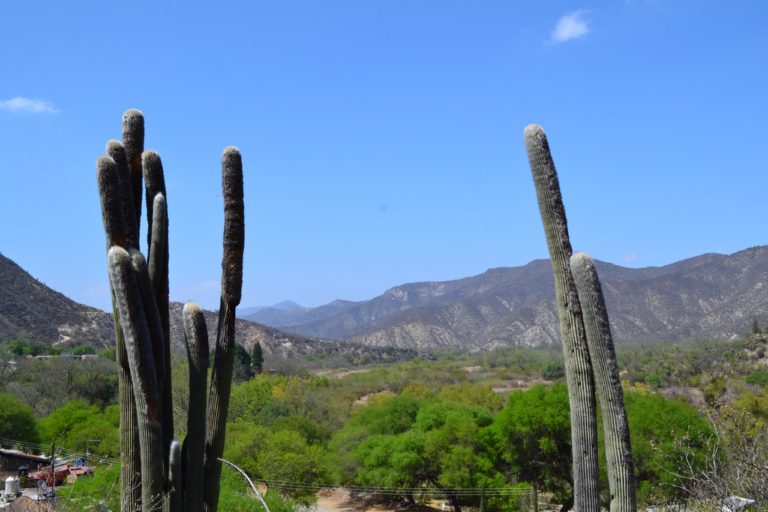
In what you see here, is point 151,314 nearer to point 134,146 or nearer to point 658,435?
point 134,146

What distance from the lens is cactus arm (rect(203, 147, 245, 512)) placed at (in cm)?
846

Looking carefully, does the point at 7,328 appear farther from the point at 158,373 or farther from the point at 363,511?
the point at 158,373

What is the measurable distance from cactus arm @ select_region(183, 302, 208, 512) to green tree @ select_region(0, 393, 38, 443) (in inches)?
1148

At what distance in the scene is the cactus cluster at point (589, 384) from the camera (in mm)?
5898

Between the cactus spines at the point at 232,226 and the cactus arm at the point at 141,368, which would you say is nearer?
the cactus arm at the point at 141,368

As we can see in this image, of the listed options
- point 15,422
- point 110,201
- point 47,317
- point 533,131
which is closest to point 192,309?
point 110,201

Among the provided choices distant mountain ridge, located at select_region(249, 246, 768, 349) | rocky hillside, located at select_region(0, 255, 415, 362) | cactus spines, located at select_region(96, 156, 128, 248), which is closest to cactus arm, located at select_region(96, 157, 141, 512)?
cactus spines, located at select_region(96, 156, 128, 248)

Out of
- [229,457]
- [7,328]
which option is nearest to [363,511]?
[229,457]

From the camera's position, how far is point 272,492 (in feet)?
74.2

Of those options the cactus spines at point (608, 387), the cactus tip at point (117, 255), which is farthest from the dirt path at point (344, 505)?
the cactus spines at point (608, 387)

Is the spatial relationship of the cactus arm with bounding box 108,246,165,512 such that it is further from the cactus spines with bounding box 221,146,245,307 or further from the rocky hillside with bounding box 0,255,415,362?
the rocky hillside with bounding box 0,255,415,362

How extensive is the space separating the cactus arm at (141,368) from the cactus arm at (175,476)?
16 centimetres

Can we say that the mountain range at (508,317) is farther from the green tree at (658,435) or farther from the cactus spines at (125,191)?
the cactus spines at (125,191)

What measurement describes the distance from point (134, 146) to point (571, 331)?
18.9 feet
